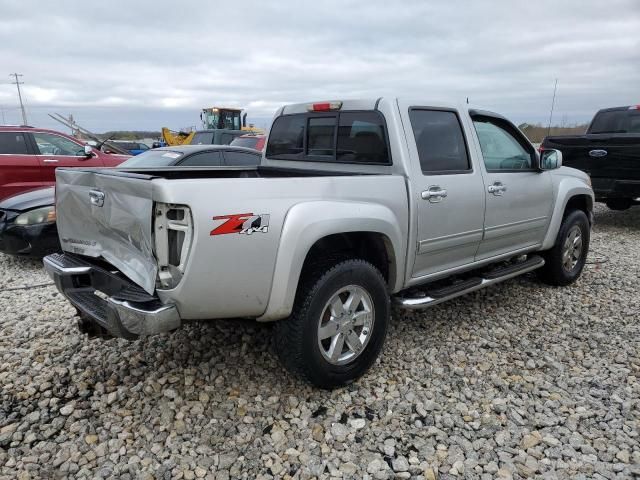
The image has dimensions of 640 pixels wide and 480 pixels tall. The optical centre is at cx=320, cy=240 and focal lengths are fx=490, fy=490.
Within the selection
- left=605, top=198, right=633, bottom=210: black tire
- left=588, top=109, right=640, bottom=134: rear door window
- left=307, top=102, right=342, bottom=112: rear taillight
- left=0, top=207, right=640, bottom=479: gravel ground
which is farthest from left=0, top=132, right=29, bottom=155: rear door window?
left=588, top=109, right=640, bottom=134: rear door window

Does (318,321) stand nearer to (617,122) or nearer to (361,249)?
(361,249)

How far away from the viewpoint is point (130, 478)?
7.92 ft

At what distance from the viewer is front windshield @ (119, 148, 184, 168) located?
21.3 feet

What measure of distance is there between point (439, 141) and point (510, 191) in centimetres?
91

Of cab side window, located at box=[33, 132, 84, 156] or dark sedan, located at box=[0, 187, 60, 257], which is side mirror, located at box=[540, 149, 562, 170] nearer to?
dark sedan, located at box=[0, 187, 60, 257]

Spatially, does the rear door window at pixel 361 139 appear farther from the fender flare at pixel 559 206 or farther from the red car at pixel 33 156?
the red car at pixel 33 156

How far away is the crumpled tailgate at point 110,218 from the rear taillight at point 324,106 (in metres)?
1.70

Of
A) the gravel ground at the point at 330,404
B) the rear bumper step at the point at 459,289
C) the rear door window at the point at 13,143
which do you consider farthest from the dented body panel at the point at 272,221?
the rear door window at the point at 13,143

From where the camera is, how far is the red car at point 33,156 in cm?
754

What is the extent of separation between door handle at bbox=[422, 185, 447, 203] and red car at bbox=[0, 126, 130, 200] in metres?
6.23

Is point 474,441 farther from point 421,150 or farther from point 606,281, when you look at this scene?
point 606,281

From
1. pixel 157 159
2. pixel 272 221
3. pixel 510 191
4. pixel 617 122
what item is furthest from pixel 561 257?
pixel 617 122

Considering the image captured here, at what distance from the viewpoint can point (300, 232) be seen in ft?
8.66

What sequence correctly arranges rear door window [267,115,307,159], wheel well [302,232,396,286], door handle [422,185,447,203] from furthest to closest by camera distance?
rear door window [267,115,307,159]
door handle [422,185,447,203]
wheel well [302,232,396,286]
